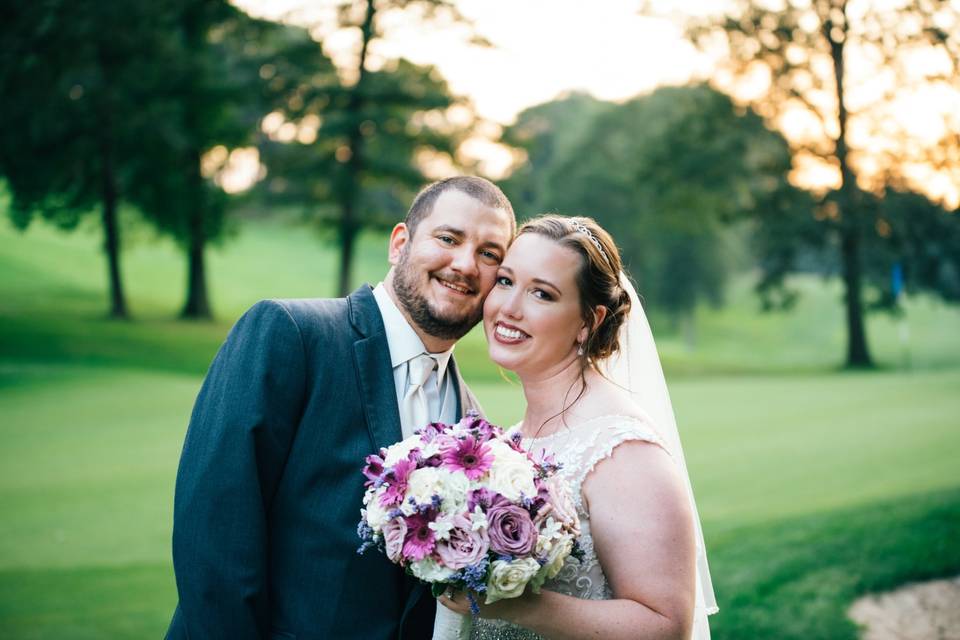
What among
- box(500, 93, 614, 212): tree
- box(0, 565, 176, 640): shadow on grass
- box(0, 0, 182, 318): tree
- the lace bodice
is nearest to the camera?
the lace bodice

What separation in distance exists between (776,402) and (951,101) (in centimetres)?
1505

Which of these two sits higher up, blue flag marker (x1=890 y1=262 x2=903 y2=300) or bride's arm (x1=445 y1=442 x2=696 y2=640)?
bride's arm (x1=445 y1=442 x2=696 y2=640)

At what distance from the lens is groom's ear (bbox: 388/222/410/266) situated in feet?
12.8

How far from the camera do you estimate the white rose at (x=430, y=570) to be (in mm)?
2584

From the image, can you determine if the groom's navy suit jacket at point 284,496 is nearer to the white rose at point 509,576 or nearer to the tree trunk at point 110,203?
the white rose at point 509,576

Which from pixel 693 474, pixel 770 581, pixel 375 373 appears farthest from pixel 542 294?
pixel 693 474

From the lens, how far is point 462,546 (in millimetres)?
2555

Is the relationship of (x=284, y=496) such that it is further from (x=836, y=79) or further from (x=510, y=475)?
(x=836, y=79)

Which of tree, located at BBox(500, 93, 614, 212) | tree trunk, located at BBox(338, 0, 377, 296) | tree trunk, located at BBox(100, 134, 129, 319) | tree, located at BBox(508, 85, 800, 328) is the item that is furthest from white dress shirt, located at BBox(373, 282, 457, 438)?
tree, located at BBox(500, 93, 614, 212)

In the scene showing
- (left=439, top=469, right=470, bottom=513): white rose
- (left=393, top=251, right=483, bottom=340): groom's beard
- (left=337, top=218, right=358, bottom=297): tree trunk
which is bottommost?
(left=337, top=218, right=358, bottom=297): tree trunk

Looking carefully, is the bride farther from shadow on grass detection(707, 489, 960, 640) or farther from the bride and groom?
shadow on grass detection(707, 489, 960, 640)

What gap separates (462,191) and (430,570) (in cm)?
178

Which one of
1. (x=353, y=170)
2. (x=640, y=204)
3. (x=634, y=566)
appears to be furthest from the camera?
(x=640, y=204)

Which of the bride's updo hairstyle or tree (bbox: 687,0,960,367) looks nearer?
the bride's updo hairstyle
